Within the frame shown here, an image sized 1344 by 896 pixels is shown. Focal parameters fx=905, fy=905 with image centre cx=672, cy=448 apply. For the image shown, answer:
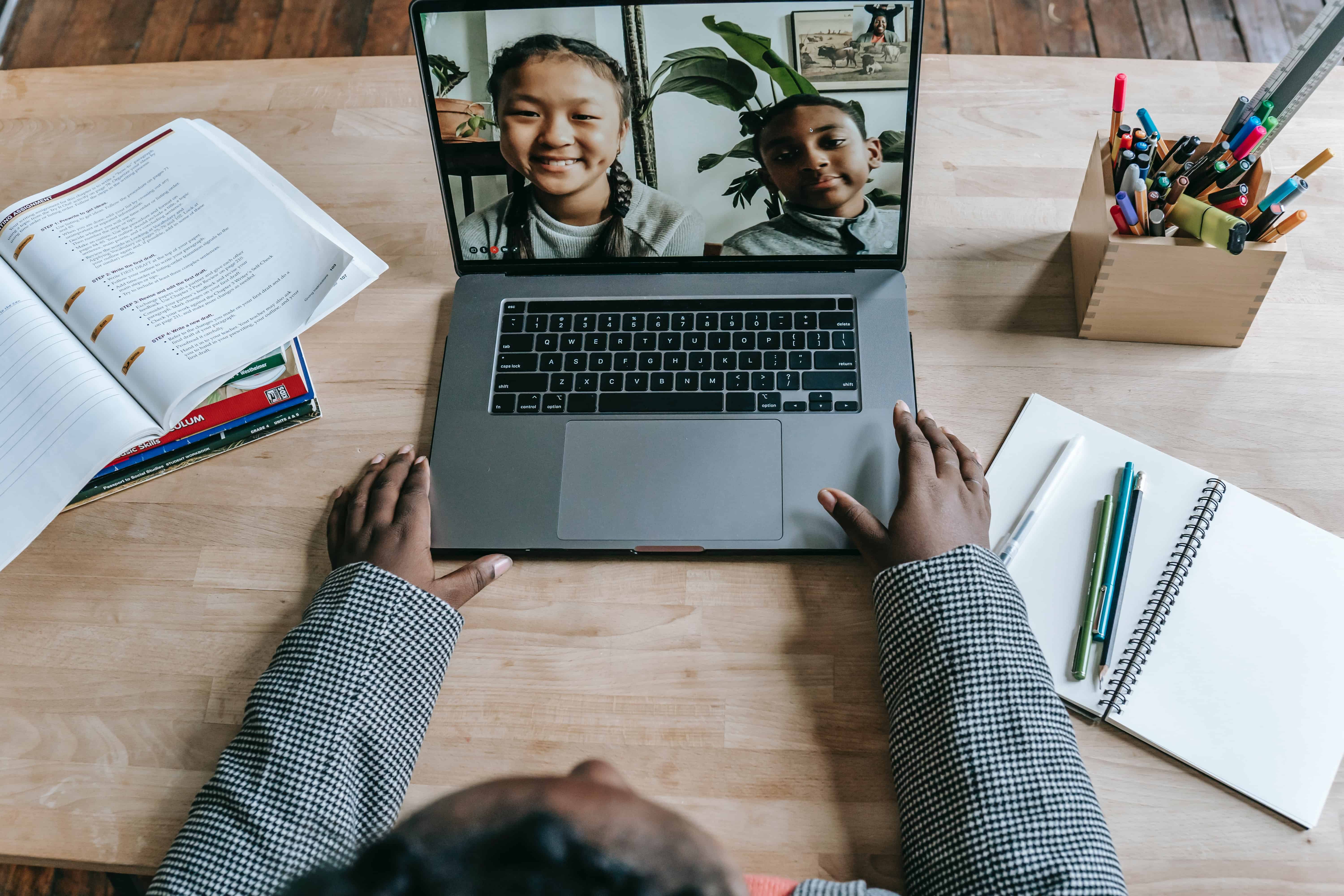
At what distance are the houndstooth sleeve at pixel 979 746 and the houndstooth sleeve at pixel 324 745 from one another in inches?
13.0

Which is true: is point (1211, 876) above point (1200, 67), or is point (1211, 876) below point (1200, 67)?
below

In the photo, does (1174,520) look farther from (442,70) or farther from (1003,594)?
(442,70)

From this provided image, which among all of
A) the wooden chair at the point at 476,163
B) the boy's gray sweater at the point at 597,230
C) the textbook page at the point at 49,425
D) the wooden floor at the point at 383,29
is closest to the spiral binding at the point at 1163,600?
the boy's gray sweater at the point at 597,230

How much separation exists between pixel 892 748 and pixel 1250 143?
55 cm

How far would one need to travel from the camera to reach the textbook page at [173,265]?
73 cm

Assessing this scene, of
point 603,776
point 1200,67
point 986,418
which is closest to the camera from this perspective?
point 603,776

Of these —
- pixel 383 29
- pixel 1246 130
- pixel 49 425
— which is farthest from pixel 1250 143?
pixel 383 29

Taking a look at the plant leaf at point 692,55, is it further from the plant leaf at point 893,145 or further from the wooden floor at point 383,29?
the wooden floor at point 383,29

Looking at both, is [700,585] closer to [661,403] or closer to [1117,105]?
[661,403]

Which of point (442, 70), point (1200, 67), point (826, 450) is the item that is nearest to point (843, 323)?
point (826, 450)

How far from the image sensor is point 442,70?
72 centimetres

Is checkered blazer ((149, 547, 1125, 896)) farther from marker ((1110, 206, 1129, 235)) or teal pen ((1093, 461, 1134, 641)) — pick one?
marker ((1110, 206, 1129, 235))

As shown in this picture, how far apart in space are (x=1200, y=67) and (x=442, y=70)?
0.79 metres

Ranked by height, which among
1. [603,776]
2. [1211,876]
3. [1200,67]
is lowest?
[1211,876]
